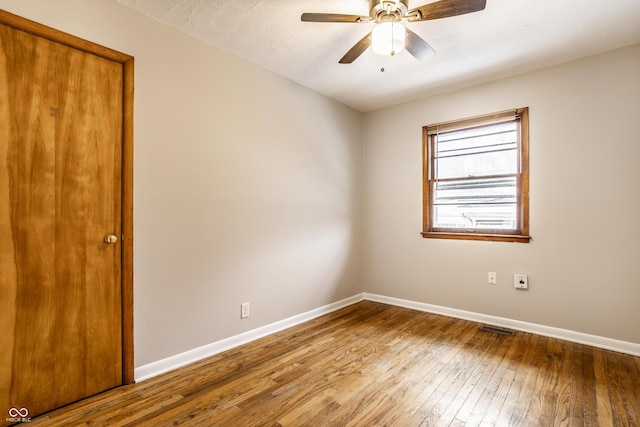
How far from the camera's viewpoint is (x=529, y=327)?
2957 mm

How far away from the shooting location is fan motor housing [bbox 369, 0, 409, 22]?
190 centimetres

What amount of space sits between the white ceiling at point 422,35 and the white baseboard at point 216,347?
2400 mm

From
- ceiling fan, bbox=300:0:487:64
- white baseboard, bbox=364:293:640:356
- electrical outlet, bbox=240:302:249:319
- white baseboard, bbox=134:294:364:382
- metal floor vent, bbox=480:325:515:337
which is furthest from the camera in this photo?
metal floor vent, bbox=480:325:515:337

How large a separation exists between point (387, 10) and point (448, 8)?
36 cm

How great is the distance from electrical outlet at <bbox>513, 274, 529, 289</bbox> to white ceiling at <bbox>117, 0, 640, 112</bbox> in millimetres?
1953

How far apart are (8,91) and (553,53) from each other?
3804mm

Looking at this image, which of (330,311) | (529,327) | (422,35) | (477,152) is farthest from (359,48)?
(529,327)

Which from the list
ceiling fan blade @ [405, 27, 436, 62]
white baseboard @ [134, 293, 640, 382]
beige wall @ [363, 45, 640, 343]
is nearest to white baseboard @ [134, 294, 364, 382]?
white baseboard @ [134, 293, 640, 382]

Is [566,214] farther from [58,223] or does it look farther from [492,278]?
[58,223]

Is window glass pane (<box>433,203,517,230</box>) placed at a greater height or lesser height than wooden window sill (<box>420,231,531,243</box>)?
greater

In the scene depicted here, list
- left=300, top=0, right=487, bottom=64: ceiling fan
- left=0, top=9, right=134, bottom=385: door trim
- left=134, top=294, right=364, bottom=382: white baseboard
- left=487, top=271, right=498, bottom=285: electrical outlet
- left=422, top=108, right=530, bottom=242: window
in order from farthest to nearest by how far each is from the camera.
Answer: left=487, top=271, right=498, bottom=285: electrical outlet
left=422, top=108, right=530, bottom=242: window
left=134, top=294, right=364, bottom=382: white baseboard
left=0, top=9, right=134, bottom=385: door trim
left=300, top=0, right=487, bottom=64: ceiling fan

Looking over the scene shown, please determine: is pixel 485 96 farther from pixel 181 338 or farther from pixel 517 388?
pixel 181 338

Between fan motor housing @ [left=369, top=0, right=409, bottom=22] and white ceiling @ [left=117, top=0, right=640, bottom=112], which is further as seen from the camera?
white ceiling @ [left=117, top=0, right=640, bottom=112]

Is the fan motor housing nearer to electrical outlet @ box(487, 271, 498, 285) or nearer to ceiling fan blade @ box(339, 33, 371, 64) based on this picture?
ceiling fan blade @ box(339, 33, 371, 64)
